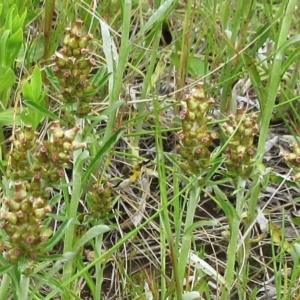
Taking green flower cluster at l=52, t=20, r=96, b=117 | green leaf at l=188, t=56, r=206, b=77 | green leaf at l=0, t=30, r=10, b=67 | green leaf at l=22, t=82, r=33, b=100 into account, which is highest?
green flower cluster at l=52, t=20, r=96, b=117

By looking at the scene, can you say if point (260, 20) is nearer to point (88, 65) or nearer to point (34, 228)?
point (88, 65)

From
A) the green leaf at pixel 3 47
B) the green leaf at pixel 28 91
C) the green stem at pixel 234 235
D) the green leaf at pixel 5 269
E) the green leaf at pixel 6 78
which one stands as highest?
the green leaf at pixel 3 47

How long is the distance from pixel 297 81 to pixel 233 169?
967 mm

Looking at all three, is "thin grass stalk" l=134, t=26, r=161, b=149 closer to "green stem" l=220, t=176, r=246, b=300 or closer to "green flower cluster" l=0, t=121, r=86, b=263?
"green stem" l=220, t=176, r=246, b=300

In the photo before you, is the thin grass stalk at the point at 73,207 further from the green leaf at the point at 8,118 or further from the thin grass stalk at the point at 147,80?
the thin grass stalk at the point at 147,80

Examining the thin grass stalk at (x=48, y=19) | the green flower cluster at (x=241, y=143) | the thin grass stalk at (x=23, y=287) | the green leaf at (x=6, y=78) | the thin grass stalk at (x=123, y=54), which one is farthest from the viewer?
the thin grass stalk at (x=48, y=19)

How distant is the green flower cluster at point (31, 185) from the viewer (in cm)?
111

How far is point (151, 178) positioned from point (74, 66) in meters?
0.75

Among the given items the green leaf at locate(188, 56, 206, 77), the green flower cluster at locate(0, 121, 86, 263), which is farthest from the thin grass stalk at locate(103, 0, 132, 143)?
the green leaf at locate(188, 56, 206, 77)

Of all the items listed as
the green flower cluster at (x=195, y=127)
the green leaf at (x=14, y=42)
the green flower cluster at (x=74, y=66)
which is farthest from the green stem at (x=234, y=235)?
the green leaf at (x=14, y=42)

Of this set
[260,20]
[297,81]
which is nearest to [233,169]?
[297,81]

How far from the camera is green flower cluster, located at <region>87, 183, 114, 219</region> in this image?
1542 mm

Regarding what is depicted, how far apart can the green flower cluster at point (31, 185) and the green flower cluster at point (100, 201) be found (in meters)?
0.28

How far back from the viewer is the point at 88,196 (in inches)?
63.2
